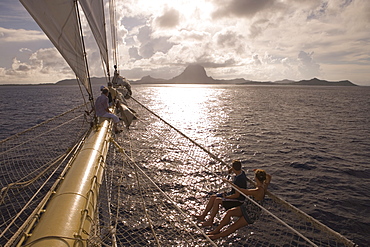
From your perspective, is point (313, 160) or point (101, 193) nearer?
point (101, 193)

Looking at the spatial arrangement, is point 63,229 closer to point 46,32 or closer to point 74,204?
point 74,204

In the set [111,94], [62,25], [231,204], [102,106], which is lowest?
[231,204]

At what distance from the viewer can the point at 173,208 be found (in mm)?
9531

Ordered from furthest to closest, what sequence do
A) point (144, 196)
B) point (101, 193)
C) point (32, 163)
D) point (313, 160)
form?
point (313, 160)
point (32, 163)
point (144, 196)
point (101, 193)

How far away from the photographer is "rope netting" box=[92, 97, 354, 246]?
16.2 ft

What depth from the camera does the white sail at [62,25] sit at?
381 centimetres

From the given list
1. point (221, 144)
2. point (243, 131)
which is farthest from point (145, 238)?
point (243, 131)

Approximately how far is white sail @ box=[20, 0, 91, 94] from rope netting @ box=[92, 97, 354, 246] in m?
2.33

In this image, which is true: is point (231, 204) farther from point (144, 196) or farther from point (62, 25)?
point (62, 25)

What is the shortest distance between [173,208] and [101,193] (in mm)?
4802

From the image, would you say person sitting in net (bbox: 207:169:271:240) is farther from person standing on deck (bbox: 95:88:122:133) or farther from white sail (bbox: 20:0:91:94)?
person standing on deck (bbox: 95:88:122:133)

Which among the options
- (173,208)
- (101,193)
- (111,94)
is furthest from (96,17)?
(173,208)

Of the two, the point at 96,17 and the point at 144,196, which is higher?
the point at 96,17

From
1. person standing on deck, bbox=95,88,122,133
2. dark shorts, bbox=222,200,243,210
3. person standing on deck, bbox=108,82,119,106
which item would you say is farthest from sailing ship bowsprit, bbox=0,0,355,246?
person standing on deck, bbox=108,82,119,106
